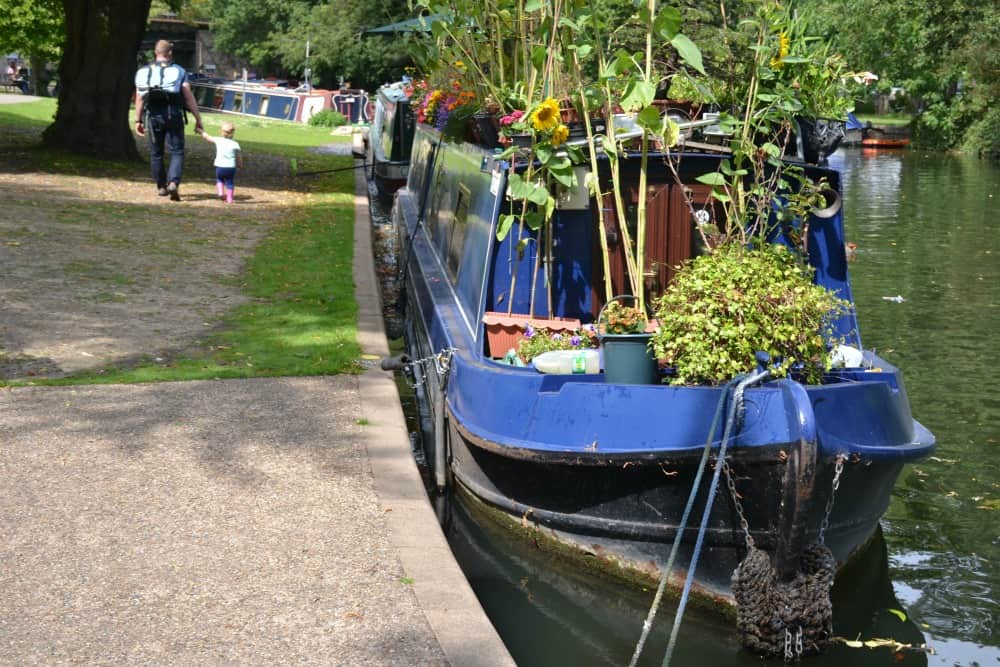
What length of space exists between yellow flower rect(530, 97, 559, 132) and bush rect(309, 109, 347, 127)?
40.8 metres

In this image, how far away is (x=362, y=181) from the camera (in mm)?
23516

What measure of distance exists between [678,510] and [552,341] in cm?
125

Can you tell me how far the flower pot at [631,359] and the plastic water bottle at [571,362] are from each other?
356 mm

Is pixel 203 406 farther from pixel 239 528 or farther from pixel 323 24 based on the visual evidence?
pixel 323 24

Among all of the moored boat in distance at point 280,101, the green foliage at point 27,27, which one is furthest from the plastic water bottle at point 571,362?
the moored boat in distance at point 280,101

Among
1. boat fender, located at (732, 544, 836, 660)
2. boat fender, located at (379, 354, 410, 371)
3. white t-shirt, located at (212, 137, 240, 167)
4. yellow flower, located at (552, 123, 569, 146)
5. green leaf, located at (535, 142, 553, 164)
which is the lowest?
boat fender, located at (732, 544, 836, 660)

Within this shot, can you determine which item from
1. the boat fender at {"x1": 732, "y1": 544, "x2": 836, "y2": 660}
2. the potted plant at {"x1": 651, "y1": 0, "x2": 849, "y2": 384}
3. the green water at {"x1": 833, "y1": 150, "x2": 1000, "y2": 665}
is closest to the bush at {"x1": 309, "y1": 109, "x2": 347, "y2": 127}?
the green water at {"x1": 833, "y1": 150, "x2": 1000, "y2": 665}

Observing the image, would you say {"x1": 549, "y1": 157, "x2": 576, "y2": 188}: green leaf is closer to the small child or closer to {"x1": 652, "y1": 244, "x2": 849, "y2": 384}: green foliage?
{"x1": 652, "y1": 244, "x2": 849, "y2": 384}: green foliage

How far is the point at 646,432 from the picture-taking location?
5.72 m

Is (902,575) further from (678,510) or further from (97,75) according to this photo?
(97,75)

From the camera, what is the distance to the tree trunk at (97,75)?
2023 cm

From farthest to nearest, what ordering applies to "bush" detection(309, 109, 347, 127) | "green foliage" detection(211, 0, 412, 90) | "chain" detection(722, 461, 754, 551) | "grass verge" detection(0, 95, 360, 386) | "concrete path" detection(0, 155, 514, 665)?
"green foliage" detection(211, 0, 412, 90)
"bush" detection(309, 109, 347, 127)
"grass verge" detection(0, 95, 360, 386)
"chain" detection(722, 461, 754, 551)
"concrete path" detection(0, 155, 514, 665)

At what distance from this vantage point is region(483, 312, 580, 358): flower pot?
6.93m

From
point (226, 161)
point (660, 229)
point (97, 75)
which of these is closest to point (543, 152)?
point (660, 229)
